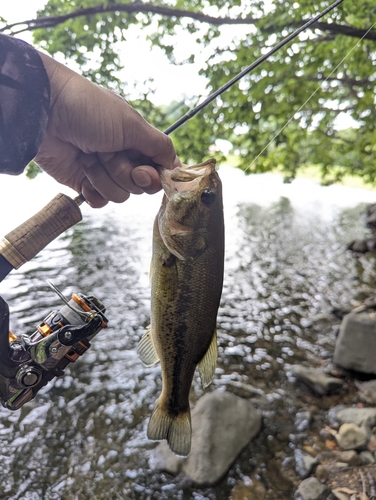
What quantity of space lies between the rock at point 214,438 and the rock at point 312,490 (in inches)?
24.9

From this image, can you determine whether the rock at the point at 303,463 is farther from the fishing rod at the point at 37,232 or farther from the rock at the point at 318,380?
the fishing rod at the point at 37,232

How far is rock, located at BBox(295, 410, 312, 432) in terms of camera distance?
416 centimetres

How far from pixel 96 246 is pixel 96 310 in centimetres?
786

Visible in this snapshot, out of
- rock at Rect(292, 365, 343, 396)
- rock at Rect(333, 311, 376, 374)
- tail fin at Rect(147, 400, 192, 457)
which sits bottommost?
tail fin at Rect(147, 400, 192, 457)

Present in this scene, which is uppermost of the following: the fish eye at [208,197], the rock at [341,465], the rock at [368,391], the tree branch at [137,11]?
the tree branch at [137,11]

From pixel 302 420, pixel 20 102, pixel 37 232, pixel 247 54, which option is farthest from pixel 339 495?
pixel 247 54

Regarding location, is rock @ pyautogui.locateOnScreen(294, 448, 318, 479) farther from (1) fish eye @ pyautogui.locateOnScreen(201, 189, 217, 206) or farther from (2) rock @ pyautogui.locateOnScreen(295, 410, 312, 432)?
(1) fish eye @ pyautogui.locateOnScreen(201, 189, 217, 206)

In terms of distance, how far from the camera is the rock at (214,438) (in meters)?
3.59

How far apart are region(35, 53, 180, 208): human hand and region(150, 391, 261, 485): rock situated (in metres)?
2.52

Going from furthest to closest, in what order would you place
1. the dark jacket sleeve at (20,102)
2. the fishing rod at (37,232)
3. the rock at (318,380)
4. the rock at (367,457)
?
the rock at (318,380) < the rock at (367,457) < the fishing rod at (37,232) < the dark jacket sleeve at (20,102)

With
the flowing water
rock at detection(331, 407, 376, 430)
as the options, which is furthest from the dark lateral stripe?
rock at detection(331, 407, 376, 430)

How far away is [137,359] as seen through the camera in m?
5.34

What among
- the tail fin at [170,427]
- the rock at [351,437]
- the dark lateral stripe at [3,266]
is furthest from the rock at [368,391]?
the dark lateral stripe at [3,266]

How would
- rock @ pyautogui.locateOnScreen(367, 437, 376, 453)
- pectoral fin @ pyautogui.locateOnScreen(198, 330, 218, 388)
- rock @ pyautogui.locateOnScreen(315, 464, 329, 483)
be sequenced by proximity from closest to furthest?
pectoral fin @ pyautogui.locateOnScreen(198, 330, 218, 388) → rock @ pyautogui.locateOnScreen(315, 464, 329, 483) → rock @ pyautogui.locateOnScreen(367, 437, 376, 453)
